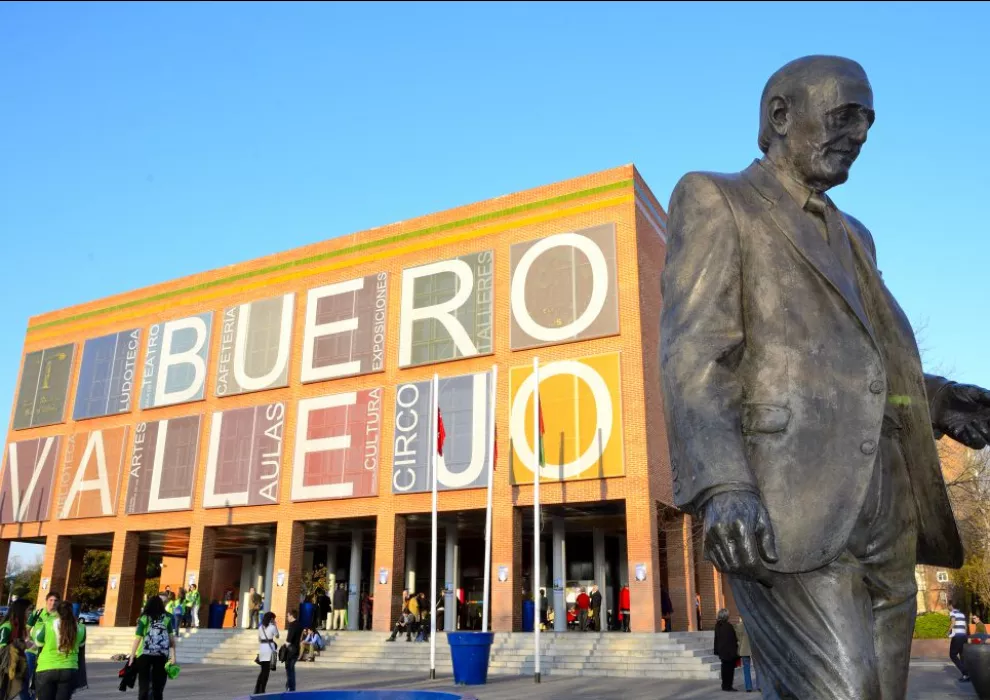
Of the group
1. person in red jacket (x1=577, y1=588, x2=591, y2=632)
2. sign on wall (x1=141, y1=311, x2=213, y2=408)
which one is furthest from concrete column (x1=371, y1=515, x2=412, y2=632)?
sign on wall (x1=141, y1=311, x2=213, y2=408)

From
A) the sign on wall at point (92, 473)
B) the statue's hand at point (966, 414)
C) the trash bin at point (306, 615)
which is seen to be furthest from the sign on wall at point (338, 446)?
the statue's hand at point (966, 414)

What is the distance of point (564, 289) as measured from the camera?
1129 inches

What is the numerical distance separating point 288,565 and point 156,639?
2111cm

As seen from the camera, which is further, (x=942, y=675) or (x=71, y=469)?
(x=71, y=469)

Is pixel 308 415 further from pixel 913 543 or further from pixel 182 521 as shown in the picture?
pixel 913 543

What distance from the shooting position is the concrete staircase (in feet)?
69.2

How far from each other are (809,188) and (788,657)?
4.83 ft

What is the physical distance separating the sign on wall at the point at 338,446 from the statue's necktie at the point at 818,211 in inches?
1119

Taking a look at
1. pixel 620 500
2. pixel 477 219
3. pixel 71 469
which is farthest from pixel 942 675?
pixel 71 469

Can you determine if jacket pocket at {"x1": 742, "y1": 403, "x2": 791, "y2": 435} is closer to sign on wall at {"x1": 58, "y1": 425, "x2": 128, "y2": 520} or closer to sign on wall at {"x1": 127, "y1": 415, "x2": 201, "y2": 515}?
sign on wall at {"x1": 127, "y1": 415, "x2": 201, "y2": 515}

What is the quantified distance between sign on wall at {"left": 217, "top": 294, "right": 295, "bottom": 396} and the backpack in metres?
22.8

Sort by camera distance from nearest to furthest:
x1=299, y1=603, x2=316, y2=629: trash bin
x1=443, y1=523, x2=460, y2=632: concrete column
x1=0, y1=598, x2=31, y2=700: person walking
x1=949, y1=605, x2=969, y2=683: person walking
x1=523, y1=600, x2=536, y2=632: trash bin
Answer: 1. x1=0, y1=598, x2=31, y2=700: person walking
2. x1=949, y1=605, x2=969, y2=683: person walking
3. x1=299, y1=603, x2=316, y2=629: trash bin
4. x1=523, y1=600, x2=536, y2=632: trash bin
5. x1=443, y1=523, x2=460, y2=632: concrete column

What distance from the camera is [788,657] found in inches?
90.2

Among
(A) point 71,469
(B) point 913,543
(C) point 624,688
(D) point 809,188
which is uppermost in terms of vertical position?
(A) point 71,469
